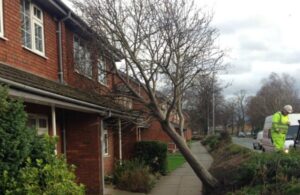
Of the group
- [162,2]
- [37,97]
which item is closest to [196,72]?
[162,2]

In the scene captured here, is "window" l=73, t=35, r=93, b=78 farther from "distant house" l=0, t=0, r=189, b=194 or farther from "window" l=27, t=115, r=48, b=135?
"window" l=27, t=115, r=48, b=135

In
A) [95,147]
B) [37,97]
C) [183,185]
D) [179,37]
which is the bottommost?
[183,185]

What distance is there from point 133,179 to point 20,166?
32.5 ft

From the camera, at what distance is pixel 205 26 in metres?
13.7

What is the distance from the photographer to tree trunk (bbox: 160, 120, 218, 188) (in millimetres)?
12219

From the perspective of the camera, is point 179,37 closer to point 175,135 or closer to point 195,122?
point 175,135

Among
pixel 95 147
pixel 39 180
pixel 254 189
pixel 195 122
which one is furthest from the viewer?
pixel 195 122

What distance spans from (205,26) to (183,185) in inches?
245

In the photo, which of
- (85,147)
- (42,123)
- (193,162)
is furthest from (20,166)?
(85,147)

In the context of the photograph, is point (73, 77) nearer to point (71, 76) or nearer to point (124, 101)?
point (71, 76)

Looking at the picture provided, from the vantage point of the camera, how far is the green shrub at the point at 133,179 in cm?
1581

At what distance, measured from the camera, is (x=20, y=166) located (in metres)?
6.39

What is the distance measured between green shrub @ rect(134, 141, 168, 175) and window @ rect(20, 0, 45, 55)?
29.5ft

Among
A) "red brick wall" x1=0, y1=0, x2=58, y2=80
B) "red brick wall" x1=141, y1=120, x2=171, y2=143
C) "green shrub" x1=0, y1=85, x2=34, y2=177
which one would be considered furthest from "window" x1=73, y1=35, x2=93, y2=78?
"red brick wall" x1=141, y1=120, x2=171, y2=143
